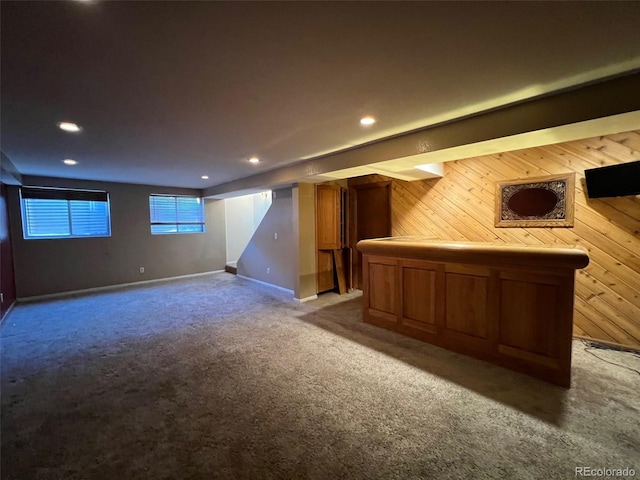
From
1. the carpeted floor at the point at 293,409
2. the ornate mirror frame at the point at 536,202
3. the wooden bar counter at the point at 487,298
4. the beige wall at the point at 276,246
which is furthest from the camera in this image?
A: the beige wall at the point at 276,246

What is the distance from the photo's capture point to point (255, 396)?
7.16 feet

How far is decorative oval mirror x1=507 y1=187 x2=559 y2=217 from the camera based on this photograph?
3.40 meters

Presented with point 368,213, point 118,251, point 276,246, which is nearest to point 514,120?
point 368,213

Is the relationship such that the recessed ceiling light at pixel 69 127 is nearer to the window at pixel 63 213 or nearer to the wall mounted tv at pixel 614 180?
the window at pixel 63 213

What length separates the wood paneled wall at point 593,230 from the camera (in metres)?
2.92

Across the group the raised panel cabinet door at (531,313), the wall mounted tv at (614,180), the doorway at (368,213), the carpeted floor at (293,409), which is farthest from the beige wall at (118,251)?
the wall mounted tv at (614,180)

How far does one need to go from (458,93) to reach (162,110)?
232 cm

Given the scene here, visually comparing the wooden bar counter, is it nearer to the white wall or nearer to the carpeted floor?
the carpeted floor

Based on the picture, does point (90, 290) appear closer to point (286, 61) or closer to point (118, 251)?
point (118, 251)

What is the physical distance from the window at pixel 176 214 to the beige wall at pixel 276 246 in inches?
73.6

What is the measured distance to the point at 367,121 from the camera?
2.51 metres

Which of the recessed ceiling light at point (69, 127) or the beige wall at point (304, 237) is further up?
the recessed ceiling light at point (69, 127)

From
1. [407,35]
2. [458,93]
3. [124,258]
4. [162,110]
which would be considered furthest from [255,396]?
[124,258]

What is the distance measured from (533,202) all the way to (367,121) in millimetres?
2623
